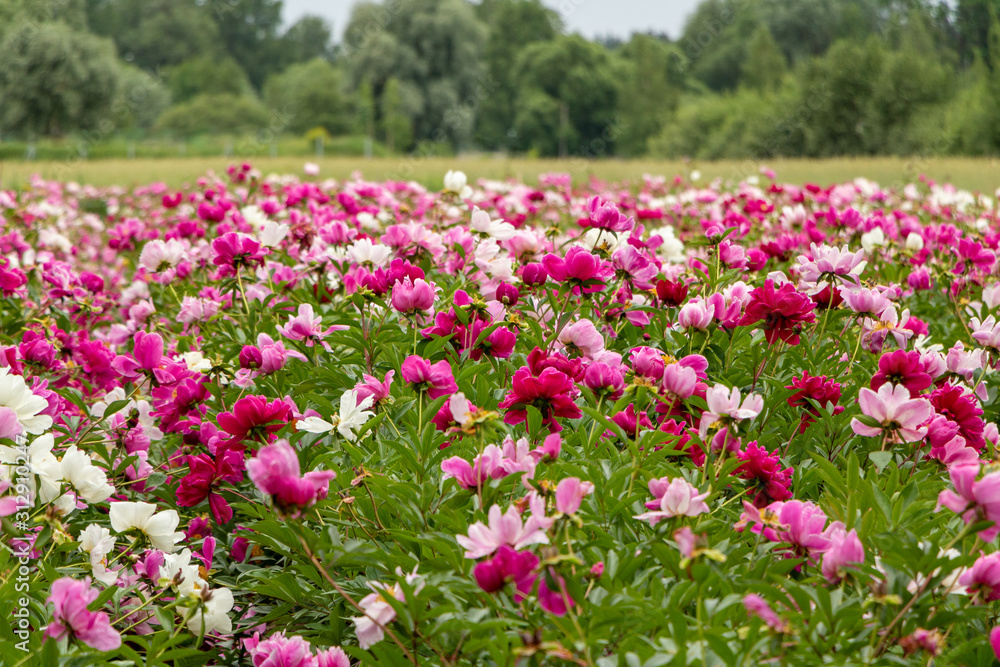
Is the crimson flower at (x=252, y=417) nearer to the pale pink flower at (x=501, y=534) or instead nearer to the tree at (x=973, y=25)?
the pale pink flower at (x=501, y=534)

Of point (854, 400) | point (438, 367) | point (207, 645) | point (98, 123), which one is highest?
point (98, 123)

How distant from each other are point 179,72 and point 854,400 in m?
70.5

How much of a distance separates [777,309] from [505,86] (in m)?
57.0

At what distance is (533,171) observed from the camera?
12117mm

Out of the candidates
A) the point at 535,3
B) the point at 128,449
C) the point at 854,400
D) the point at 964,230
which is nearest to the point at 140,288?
the point at 128,449

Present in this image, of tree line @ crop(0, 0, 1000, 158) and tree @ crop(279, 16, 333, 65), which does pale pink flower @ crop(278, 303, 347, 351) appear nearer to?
tree line @ crop(0, 0, 1000, 158)

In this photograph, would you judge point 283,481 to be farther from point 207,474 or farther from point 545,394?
point 207,474

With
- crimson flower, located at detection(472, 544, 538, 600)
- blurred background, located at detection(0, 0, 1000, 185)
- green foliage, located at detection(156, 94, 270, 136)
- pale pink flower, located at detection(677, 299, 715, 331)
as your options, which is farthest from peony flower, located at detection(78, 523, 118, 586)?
green foliage, located at detection(156, 94, 270, 136)

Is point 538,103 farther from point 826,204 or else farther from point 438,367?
point 438,367

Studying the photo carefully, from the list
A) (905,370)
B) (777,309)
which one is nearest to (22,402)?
(777,309)

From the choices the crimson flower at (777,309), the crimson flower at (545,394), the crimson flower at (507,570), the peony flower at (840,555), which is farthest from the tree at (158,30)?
the peony flower at (840,555)

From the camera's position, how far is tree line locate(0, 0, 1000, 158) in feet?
89.1

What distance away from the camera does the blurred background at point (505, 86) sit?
27.0 meters

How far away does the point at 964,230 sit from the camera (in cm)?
450
